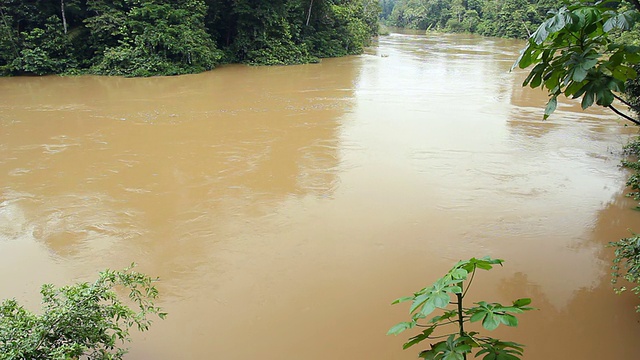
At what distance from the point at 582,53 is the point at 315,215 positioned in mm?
3149

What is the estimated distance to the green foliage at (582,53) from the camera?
1422 millimetres

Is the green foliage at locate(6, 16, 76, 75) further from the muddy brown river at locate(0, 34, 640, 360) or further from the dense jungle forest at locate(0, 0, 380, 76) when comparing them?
the muddy brown river at locate(0, 34, 640, 360)

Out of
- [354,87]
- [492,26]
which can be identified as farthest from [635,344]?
[492,26]

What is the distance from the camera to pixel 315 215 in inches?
173

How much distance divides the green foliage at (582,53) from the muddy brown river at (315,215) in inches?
67.9

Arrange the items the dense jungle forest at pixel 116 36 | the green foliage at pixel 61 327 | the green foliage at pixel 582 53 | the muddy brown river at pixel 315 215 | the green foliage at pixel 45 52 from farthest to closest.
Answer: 1. the dense jungle forest at pixel 116 36
2. the green foliage at pixel 45 52
3. the muddy brown river at pixel 315 215
4. the green foliage at pixel 61 327
5. the green foliage at pixel 582 53

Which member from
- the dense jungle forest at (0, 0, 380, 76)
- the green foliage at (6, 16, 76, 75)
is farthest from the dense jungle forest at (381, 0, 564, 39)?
the green foliage at (6, 16, 76, 75)

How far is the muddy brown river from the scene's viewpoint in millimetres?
2834

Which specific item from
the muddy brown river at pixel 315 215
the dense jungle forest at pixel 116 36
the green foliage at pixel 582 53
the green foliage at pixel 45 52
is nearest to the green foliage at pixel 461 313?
the green foliage at pixel 582 53

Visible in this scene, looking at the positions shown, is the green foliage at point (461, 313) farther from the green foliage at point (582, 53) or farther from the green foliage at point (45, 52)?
the green foliage at point (45, 52)

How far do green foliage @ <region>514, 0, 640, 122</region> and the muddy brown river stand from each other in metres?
1.72

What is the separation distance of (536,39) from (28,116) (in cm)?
939

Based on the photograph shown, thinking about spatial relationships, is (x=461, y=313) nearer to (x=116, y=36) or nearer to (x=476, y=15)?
(x=116, y=36)

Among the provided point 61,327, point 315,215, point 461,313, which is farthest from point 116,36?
point 461,313
